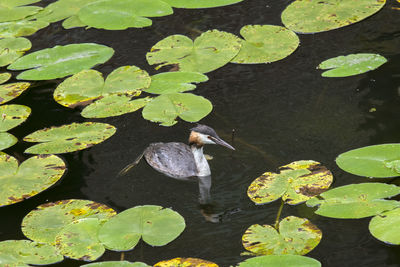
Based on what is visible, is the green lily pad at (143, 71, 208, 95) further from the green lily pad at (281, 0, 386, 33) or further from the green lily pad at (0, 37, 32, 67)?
the green lily pad at (0, 37, 32, 67)

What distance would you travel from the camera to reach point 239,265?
14.4 feet

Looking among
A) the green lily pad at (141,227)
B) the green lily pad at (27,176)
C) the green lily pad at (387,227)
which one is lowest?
the green lily pad at (27,176)

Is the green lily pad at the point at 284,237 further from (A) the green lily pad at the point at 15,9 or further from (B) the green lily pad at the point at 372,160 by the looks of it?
(A) the green lily pad at the point at 15,9

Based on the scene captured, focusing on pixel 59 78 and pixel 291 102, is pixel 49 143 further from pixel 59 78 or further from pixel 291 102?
pixel 291 102

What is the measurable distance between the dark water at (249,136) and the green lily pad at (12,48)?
27 cm

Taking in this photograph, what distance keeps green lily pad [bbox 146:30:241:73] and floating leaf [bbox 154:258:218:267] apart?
108 inches

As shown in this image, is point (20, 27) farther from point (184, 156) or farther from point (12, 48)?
point (184, 156)

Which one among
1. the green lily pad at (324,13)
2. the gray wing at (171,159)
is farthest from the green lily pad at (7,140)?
the green lily pad at (324,13)

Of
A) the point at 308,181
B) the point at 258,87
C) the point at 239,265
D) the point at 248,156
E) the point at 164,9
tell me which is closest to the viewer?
the point at 239,265

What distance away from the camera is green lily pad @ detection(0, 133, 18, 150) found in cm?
607

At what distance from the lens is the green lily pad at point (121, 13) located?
775cm

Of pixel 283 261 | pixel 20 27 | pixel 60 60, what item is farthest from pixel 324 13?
pixel 283 261

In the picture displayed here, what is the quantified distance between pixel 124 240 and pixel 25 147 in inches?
73.9

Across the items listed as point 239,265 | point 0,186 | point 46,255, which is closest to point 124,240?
point 46,255
